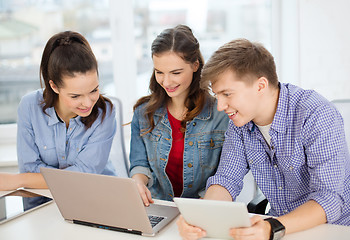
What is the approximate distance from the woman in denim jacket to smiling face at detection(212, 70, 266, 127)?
33 centimetres

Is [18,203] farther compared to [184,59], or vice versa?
[184,59]

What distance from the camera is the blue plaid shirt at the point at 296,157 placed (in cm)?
132

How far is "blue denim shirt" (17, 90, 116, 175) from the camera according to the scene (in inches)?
72.2

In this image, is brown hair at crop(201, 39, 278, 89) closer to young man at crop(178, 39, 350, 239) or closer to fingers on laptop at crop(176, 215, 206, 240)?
young man at crop(178, 39, 350, 239)

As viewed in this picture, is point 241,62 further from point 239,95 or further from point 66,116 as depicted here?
point 66,116

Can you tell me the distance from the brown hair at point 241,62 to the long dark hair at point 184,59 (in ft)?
0.98

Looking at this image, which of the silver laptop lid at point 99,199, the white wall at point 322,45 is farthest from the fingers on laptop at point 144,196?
the white wall at point 322,45

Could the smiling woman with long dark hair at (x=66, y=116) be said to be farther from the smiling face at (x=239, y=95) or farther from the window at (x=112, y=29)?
the window at (x=112, y=29)

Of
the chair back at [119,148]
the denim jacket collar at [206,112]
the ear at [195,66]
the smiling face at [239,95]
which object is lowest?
the chair back at [119,148]

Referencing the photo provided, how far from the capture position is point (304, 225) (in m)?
1.21

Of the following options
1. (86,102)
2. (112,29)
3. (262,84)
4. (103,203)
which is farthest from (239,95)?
(112,29)

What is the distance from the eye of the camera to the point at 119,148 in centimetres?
215

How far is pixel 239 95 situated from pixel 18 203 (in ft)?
2.86

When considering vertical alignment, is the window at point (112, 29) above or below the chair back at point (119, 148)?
above
